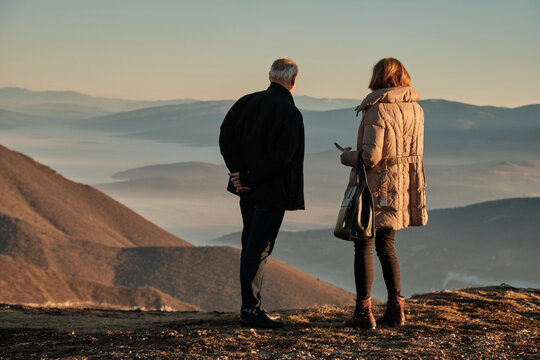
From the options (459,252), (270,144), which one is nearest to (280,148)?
(270,144)

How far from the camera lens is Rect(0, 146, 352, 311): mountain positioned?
948 inches

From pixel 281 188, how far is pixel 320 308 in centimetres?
196

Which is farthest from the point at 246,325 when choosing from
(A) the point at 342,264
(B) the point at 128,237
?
(A) the point at 342,264

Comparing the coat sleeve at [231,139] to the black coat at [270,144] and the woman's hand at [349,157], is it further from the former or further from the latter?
the woman's hand at [349,157]

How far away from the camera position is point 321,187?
567 ft

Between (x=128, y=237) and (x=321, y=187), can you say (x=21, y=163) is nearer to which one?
(x=128, y=237)

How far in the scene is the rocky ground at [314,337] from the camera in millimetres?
5074

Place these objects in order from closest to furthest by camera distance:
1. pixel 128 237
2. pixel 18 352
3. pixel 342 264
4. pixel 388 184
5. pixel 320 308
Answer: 1. pixel 388 184
2. pixel 18 352
3. pixel 320 308
4. pixel 128 237
5. pixel 342 264

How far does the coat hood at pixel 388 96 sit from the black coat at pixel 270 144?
544 millimetres

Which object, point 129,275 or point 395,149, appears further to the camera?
point 129,275

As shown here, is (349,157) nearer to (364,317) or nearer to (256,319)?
(364,317)

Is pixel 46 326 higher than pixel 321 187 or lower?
lower

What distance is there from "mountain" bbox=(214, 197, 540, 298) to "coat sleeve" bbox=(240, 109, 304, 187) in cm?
6075

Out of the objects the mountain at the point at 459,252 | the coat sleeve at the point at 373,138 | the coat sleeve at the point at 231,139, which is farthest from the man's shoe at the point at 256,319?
the mountain at the point at 459,252
